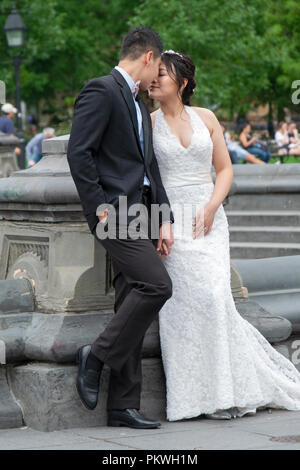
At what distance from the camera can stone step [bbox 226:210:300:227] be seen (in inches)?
443

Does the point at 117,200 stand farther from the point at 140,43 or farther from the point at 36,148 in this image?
the point at 36,148

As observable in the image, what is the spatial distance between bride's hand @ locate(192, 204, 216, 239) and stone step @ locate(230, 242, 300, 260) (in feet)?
16.6

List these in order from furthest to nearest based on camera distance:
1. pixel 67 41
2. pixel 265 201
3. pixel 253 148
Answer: pixel 67 41
pixel 253 148
pixel 265 201

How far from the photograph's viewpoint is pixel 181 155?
5.81m

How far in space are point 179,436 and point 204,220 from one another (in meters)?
1.23

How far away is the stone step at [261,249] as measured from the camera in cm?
1084

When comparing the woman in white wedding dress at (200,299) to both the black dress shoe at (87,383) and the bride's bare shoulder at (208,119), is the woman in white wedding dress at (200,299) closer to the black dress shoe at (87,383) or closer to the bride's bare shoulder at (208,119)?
the bride's bare shoulder at (208,119)

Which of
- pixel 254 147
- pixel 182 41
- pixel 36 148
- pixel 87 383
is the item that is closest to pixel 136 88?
pixel 87 383

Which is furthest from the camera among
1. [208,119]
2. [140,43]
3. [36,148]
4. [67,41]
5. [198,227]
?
[67,41]

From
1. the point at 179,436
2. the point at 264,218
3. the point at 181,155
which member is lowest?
the point at 179,436

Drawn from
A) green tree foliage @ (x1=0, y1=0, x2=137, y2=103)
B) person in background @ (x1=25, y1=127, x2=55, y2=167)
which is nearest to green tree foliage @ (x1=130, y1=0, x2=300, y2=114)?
green tree foliage @ (x1=0, y1=0, x2=137, y2=103)

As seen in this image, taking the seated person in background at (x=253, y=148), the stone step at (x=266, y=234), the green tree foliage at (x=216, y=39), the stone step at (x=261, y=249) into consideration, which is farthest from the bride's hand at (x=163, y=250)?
the green tree foliage at (x=216, y=39)

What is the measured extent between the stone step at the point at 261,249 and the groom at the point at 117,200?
5.51 meters
